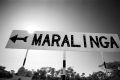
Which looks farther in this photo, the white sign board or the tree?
the tree

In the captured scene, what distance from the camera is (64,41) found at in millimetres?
3006

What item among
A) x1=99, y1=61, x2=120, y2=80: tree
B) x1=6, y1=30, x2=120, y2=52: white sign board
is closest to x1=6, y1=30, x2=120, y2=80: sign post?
x1=6, y1=30, x2=120, y2=52: white sign board

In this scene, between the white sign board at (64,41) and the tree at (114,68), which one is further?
the tree at (114,68)

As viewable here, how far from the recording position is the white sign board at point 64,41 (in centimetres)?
287

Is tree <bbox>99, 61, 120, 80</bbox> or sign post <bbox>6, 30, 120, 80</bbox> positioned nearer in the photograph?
sign post <bbox>6, 30, 120, 80</bbox>

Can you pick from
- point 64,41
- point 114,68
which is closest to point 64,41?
point 64,41

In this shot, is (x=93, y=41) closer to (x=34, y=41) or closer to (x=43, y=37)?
(x=43, y=37)

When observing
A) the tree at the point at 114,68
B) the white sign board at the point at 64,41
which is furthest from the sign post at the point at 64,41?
the tree at the point at 114,68

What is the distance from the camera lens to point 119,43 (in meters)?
3.03

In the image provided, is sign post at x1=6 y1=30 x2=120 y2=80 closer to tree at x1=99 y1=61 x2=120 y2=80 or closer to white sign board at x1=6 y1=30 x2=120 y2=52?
white sign board at x1=6 y1=30 x2=120 y2=52

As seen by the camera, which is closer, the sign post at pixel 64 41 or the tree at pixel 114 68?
the sign post at pixel 64 41

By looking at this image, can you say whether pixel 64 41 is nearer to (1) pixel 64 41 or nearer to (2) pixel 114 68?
(1) pixel 64 41

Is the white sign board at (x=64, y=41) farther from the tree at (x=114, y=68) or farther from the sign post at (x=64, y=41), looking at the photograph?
the tree at (x=114, y=68)

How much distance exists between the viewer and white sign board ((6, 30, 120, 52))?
9.41 ft
